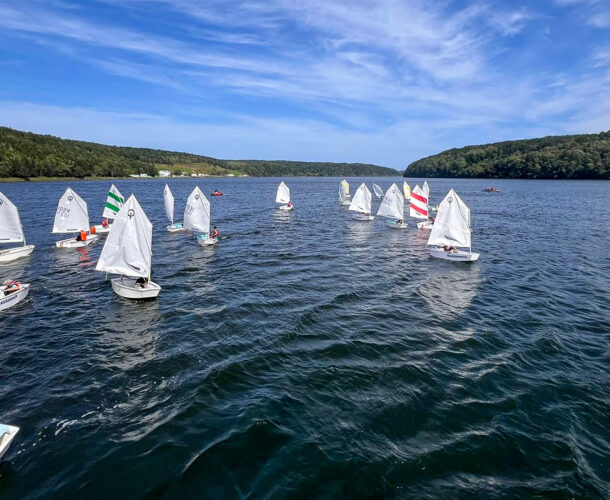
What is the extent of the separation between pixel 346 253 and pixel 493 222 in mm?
38411

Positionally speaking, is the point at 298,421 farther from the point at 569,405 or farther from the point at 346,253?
the point at 346,253

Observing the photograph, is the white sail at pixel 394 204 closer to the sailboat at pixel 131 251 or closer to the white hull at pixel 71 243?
the sailboat at pixel 131 251

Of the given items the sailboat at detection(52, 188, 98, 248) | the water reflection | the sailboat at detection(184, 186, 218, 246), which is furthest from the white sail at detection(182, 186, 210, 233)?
the water reflection

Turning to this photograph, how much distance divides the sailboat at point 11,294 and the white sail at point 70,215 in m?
20.7

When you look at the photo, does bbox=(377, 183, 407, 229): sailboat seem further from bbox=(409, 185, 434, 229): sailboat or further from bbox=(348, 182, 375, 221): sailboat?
bbox=(348, 182, 375, 221): sailboat

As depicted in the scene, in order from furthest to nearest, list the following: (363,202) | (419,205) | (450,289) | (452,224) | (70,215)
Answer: (363,202) < (419,205) < (70,215) < (452,224) < (450,289)

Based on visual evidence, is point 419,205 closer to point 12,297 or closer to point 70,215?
point 70,215

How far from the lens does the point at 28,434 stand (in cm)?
1240

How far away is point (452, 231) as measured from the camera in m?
36.8

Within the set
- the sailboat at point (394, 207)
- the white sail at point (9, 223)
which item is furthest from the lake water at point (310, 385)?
the sailboat at point (394, 207)

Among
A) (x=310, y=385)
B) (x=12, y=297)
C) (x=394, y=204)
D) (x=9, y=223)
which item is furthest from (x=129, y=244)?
(x=394, y=204)

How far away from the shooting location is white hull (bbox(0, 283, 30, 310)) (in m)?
22.8

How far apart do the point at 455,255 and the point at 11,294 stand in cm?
3654

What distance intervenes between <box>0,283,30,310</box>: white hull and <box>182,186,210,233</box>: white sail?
21.0m
